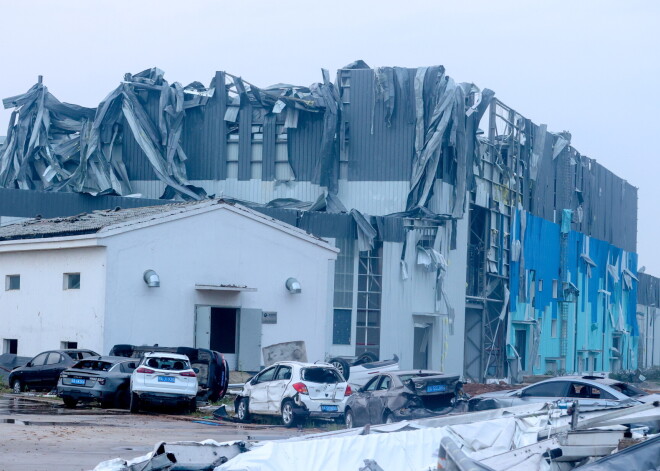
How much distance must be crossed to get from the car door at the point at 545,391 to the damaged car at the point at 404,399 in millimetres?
1371

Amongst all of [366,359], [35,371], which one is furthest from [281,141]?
[35,371]

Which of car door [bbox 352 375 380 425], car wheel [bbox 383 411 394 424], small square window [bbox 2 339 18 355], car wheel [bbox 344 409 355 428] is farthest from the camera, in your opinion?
small square window [bbox 2 339 18 355]

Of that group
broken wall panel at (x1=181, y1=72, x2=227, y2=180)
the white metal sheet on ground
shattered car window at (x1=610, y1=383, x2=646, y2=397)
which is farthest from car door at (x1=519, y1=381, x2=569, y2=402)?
broken wall panel at (x1=181, y1=72, x2=227, y2=180)

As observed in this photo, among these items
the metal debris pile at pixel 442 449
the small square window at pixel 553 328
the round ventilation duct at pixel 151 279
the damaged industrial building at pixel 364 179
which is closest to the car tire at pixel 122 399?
the round ventilation duct at pixel 151 279

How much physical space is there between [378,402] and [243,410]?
421cm

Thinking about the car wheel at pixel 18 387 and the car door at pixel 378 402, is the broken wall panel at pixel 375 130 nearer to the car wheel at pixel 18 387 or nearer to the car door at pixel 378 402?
the car wheel at pixel 18 387

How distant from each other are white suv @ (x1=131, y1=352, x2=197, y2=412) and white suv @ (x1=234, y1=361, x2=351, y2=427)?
1686mm

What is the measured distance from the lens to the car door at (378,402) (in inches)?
878

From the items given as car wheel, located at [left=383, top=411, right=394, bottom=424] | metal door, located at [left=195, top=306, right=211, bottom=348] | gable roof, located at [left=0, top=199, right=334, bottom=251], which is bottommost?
car wheel, located at [left=383, top=411, right=394, bottom=424]

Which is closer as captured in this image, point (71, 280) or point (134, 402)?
point (134, 402)

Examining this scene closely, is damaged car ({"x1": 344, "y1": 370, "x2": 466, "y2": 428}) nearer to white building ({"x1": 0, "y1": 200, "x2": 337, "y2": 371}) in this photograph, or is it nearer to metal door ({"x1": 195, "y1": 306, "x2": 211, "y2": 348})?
white building ({"x1": 0, "y1": 200, "x2": 337, "y2": 371})

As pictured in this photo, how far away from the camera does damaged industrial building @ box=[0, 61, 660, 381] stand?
4638 cm

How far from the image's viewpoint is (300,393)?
23.8 metres

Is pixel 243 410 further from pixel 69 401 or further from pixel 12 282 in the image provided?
pixel 12 282
